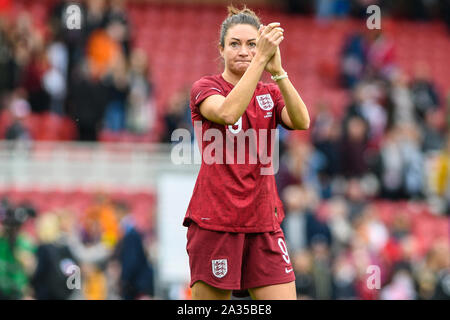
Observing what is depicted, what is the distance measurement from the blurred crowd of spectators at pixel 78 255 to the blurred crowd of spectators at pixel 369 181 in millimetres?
1987

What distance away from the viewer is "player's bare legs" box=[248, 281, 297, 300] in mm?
5254

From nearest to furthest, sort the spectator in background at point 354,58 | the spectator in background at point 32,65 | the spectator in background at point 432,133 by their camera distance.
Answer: the spectator in background at point 32,65, the spectator in background at point 432,133, the spectator in background at point 354,58

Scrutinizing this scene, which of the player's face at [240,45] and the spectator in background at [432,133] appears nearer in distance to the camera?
the player's face at [240,45]

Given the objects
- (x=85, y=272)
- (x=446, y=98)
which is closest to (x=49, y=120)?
(x=85, y=272)

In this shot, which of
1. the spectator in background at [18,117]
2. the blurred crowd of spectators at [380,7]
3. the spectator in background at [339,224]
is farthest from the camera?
the blurred crowd of spectators at [380,7]

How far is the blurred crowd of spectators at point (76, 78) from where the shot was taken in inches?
574

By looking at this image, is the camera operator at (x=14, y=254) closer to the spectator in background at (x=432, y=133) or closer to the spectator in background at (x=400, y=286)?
the spectator in background at (x=400, y=286)

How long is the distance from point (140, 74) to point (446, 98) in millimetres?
5857

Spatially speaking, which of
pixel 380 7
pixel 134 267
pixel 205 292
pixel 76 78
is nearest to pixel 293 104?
pixel 205 292

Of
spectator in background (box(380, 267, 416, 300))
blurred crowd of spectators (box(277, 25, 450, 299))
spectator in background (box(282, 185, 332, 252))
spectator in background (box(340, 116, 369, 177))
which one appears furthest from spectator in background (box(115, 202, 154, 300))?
spectator in background (box(340, 116, 369, 177))

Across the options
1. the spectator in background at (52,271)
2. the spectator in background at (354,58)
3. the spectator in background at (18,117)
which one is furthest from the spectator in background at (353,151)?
the spectator in background at (52,271)

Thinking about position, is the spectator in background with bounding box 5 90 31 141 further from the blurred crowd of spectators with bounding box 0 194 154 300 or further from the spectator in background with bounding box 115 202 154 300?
the spectator in background with bounding box 115 202 154 300

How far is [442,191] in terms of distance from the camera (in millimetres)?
15188
